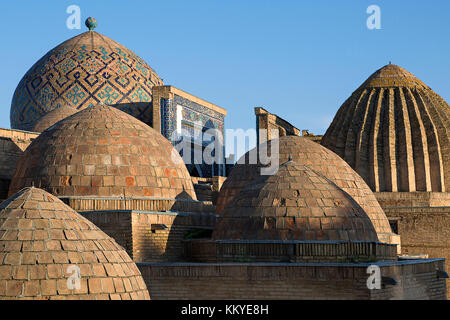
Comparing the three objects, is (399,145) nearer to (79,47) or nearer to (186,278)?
(79,47)

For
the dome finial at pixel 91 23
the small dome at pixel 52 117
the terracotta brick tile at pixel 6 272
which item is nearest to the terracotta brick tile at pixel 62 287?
the terracotta brick tile at pixel 6 272

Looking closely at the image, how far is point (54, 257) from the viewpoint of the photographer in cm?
641

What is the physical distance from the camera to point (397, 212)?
74.0 ft

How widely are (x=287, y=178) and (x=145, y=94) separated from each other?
35.3 ft

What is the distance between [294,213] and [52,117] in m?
10.5

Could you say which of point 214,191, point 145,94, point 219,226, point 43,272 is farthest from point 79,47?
point 43,272

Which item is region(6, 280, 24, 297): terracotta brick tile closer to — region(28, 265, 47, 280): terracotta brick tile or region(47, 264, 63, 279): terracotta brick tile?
region(28, 265, 47, 280): terracotta brick tile

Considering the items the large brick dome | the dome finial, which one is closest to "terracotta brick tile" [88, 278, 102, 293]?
the large brick dome

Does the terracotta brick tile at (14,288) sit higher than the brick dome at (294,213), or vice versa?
the brick dome at (294,213)

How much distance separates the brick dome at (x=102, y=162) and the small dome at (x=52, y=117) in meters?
6.12

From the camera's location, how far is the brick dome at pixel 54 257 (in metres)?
6.25

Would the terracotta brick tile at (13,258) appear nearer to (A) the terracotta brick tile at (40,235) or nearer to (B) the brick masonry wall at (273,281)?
(A) the terracotta brick tile at (40,235)

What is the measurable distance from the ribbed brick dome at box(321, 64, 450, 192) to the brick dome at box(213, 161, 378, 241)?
38.6 ft

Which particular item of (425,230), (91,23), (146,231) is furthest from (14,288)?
(91,23)
